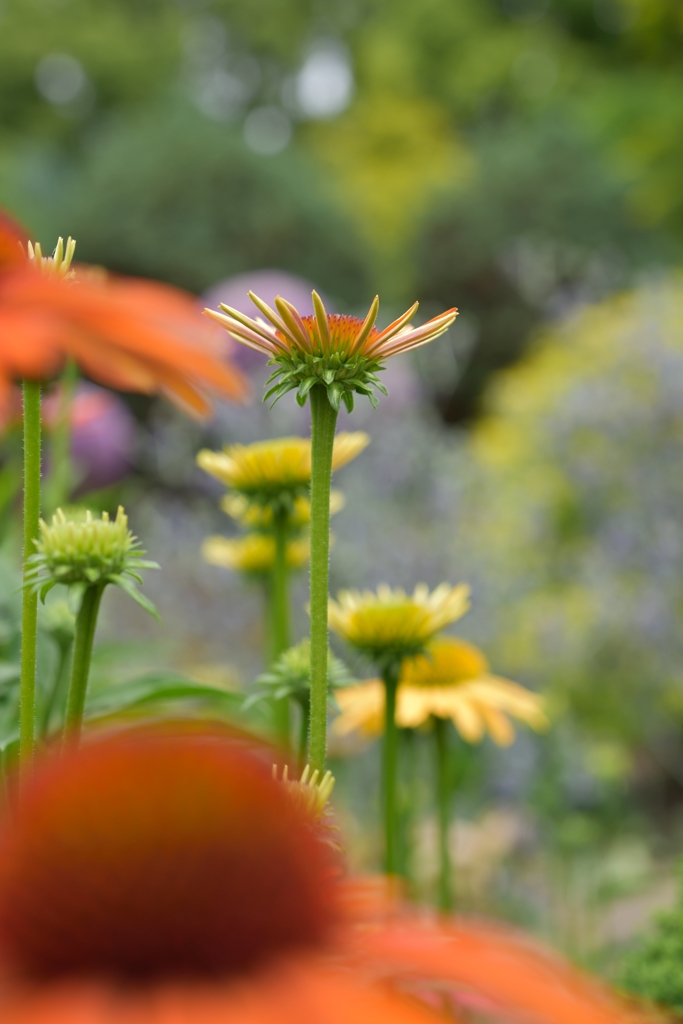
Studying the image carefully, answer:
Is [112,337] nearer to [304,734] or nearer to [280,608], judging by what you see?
[304,734]

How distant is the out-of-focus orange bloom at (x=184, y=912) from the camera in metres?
0.19

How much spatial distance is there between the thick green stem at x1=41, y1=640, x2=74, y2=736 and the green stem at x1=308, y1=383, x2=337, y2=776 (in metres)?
0.23

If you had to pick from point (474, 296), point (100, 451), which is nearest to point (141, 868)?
point (100, 451)

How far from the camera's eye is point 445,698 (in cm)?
80

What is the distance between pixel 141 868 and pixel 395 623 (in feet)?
1.44

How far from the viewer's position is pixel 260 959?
0.21m

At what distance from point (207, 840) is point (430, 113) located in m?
11.4

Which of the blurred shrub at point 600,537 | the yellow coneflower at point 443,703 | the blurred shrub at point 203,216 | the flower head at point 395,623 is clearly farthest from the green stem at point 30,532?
the blurred shrub at point 203,216

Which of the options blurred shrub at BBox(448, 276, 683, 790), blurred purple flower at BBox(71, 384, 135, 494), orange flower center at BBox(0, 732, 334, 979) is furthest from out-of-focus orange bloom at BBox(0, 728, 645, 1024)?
blurred purple flower at BBox(71, 384, 135, 494)

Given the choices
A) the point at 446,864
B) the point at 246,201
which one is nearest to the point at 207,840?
the point at 446,864

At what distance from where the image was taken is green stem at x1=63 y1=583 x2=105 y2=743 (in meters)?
0.44

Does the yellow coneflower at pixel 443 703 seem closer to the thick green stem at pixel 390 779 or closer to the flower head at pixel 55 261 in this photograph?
the thick green stem at pixel 390 779

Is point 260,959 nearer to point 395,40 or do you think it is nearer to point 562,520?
point 562,520

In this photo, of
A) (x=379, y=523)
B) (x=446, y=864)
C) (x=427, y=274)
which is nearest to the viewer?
(x=446, y=864)
